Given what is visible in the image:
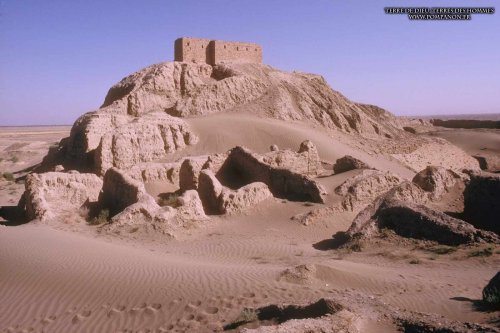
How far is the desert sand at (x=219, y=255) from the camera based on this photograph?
6.18 m

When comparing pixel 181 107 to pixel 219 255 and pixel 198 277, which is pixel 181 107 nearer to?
pixel 219 255

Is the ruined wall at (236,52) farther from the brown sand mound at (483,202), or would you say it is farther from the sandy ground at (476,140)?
the brown sand mound at (483,202)

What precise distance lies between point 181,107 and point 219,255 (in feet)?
45.9

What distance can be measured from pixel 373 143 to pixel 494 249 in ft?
57.0

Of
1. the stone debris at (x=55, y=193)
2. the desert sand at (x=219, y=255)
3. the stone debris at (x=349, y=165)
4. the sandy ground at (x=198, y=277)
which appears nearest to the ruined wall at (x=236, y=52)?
the desert sand at (x=219, y=255)

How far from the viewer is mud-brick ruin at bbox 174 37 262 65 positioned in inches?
991

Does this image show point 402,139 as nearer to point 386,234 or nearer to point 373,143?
point 373,143

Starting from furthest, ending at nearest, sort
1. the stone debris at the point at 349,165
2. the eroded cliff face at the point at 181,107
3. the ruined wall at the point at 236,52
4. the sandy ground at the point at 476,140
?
the sandy ground at the point at 476,140 → the ruined wall at the point at 236,52 → the eroded cliff face at the point at 181,107 → the stone debris at the point at 349,165

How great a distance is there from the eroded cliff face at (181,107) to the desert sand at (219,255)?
130 millimetres

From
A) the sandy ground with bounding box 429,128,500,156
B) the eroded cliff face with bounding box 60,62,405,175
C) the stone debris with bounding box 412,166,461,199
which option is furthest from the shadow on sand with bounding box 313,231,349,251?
the sandy ground with bounding box 429,128,500,156

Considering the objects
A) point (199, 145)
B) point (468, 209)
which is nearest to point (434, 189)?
point (468, 209)

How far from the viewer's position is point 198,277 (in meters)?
7.55

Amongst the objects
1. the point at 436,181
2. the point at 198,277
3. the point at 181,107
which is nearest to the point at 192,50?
Answer: the point at 181,107

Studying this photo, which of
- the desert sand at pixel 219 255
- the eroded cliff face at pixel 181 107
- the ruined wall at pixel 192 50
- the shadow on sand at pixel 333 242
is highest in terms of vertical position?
the ruined wall at pixel 192 50
